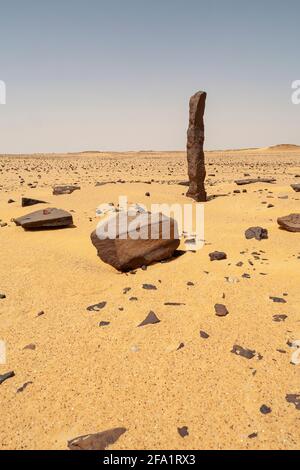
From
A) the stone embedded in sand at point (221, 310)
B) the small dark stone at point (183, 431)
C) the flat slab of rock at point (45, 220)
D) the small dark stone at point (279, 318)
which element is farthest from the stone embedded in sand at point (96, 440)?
the flat slab of rock at point (45, 220)

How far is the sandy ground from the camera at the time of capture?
10.7 feet

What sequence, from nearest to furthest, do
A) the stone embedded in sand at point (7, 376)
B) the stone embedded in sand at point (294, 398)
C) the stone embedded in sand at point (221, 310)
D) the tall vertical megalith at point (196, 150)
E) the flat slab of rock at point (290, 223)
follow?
the stone embedded in sand at point (294, 398)
the stone embedded in sand at point (7, 376)
the stone embedded in sand at point (221, 310)
the flat slab of rock at point (290, 223)
the tall vertical megalith at point (196, 150)

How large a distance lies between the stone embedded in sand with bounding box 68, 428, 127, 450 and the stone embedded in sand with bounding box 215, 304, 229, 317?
84.7 inches

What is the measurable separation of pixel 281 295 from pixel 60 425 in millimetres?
3507

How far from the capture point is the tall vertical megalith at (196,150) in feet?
44.3

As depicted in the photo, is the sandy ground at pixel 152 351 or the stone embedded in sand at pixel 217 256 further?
the stone embedded in sand at pixel 217 256

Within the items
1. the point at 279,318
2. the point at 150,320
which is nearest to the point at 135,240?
the point at 150,320

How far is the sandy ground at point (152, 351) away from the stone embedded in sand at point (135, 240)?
272 millimetres

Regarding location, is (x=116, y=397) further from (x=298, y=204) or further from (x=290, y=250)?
(x=298, y=204)

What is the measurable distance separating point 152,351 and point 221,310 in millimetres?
1225

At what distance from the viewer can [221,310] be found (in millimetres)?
4988

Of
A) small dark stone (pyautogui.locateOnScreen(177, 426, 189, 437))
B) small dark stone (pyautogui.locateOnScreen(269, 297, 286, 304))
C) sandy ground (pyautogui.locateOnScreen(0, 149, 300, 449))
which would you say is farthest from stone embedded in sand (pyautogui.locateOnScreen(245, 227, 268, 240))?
small dark stone (pyautogui.locateOnScreen(177, 426, 189, 437))

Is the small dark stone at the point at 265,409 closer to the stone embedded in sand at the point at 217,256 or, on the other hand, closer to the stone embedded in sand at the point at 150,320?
the stone embedded in sand at the point at 150,320

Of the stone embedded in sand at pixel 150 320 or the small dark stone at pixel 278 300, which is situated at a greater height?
the small dark stone at pixel 278 300
